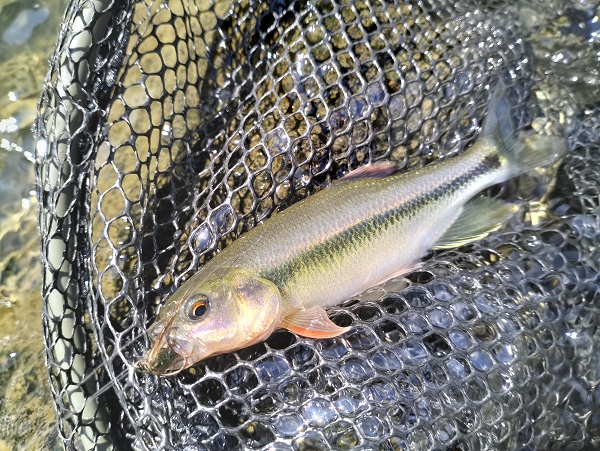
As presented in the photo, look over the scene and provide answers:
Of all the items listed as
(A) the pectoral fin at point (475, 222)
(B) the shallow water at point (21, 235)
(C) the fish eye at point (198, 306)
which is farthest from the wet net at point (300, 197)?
(B) the shallow water at point (21, 235)

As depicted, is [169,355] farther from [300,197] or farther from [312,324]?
[300,197]

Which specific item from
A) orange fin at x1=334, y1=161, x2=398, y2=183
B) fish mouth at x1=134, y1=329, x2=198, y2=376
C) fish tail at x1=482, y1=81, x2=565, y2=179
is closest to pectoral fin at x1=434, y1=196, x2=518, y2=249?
fish tail at x1=482, y1=81, x2=565, y2=179

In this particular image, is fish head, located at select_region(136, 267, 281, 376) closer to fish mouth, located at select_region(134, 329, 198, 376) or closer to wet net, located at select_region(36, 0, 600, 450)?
fish mouth, located at select_region(134, 329, 198, 376)

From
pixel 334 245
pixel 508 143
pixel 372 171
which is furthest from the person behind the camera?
pixel 508 143

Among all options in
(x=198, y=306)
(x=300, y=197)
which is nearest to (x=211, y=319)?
(x=198, y=306)

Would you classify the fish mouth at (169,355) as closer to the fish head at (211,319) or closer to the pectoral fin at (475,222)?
the fish head at (211,319)

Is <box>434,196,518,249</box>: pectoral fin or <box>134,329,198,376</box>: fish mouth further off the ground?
<box>134,329,198,376</box>: fish mouth

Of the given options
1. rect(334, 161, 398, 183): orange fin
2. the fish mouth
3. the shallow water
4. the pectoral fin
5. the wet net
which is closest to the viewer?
the fish mouth
